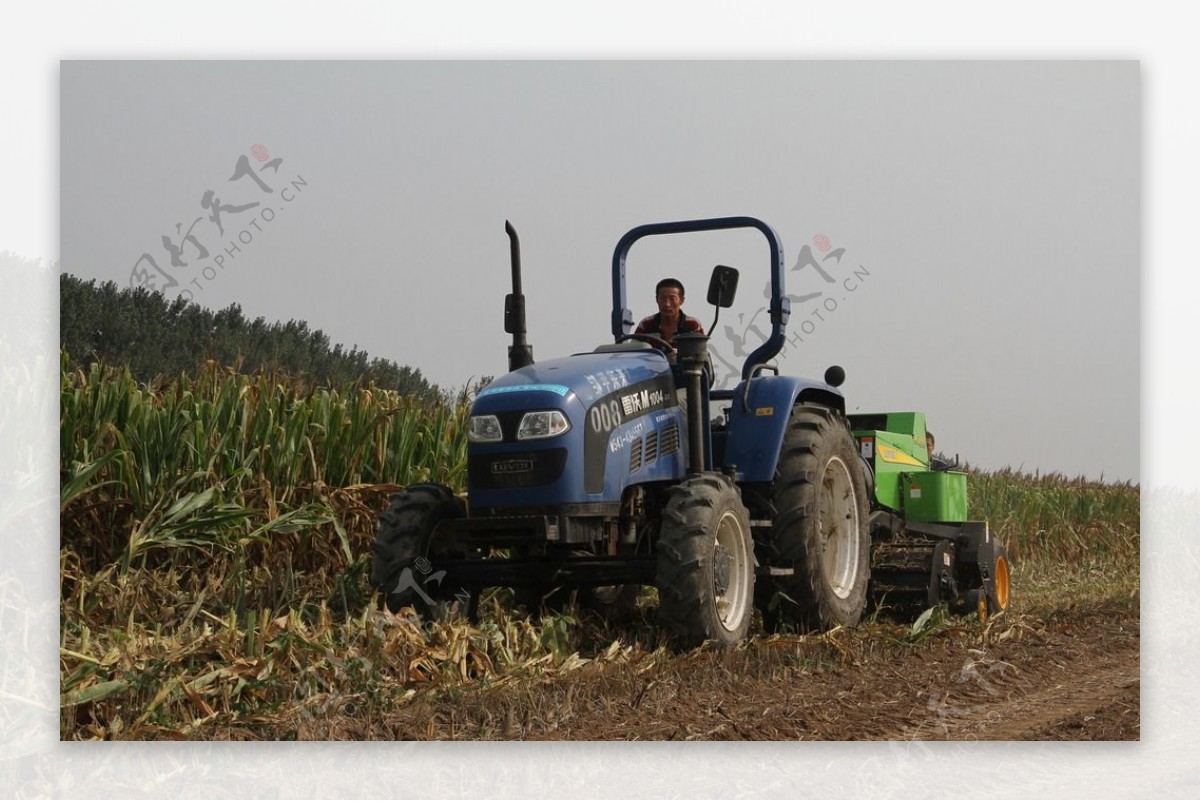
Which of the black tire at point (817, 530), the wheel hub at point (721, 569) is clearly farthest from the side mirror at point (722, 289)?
the wheel hub at point (721, 569)

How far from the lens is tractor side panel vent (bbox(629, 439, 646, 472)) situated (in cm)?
571

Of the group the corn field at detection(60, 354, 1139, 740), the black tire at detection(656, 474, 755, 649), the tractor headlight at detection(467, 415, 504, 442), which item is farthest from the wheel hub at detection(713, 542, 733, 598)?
the tractor headlight at detection(467, 415, 504, 442)

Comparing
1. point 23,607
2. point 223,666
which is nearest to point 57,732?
point 223,666

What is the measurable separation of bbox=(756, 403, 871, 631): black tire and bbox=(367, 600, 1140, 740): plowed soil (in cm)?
20

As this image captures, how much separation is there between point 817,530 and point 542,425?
1532mm

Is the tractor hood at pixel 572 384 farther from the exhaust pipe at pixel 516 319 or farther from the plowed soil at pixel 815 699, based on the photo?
the plowed soil at pixel 815 699

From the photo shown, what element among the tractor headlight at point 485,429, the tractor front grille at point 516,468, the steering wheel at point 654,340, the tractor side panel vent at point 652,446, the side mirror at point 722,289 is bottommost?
the tractor front grille at point 516,468

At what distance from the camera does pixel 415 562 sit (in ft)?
19.0

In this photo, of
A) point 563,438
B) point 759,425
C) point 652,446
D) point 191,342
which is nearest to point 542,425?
point 563,438

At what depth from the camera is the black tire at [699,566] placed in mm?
5266

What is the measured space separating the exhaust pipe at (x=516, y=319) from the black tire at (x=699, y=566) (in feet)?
3.20

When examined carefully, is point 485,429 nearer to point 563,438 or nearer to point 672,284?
point 563,438

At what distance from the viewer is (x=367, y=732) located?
4535 millimetres

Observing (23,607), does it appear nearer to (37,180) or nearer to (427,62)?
(37,180)
